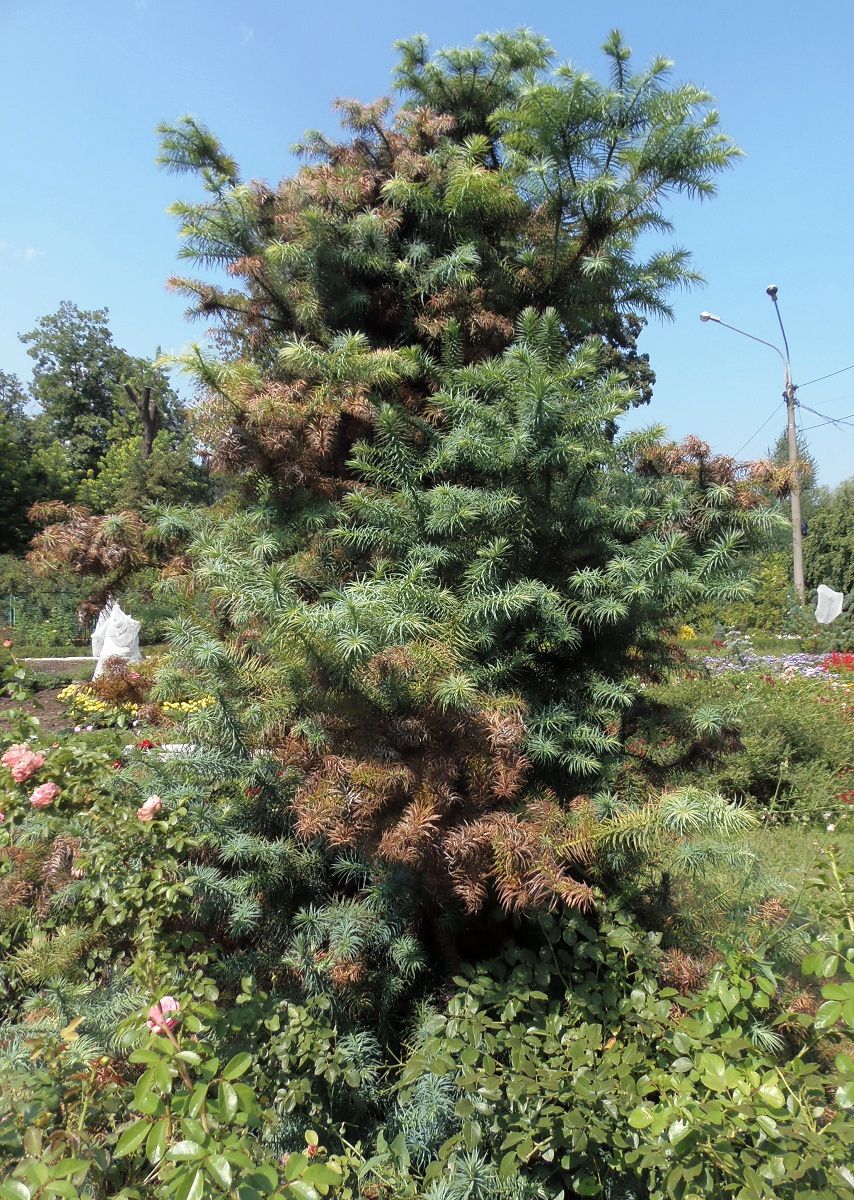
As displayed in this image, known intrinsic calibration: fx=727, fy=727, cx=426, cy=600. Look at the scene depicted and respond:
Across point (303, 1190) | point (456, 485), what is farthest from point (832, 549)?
point (303, 1190)

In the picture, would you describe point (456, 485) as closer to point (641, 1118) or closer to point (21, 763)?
point (21, 763)

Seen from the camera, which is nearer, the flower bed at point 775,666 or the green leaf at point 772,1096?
the green leaf at point 772,1096

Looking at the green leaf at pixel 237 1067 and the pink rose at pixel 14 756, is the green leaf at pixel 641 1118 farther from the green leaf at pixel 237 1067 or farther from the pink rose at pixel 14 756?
the pink rose at pixel 14 756

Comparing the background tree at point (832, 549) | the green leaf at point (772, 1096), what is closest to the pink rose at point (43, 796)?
the green leaf at point (772, 1096)

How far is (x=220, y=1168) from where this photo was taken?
86 centimetres

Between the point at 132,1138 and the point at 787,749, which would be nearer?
the point at 132,1138

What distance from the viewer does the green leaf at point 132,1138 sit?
93cm

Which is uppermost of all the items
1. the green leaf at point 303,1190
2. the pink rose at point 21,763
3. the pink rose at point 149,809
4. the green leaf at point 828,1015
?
the pink rose at point 21,763

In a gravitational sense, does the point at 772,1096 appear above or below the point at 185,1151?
below

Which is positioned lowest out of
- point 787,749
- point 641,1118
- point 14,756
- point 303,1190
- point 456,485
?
point 787,749

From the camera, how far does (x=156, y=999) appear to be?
1271 millimetres

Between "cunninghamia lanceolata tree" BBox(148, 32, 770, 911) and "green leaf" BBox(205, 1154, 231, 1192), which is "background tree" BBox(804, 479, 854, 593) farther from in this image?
"green leaf" BBox(205, 1154, 231, 1192)

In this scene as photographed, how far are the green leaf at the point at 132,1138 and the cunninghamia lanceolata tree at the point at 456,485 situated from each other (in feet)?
1.78

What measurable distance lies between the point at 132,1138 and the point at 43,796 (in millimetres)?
911
